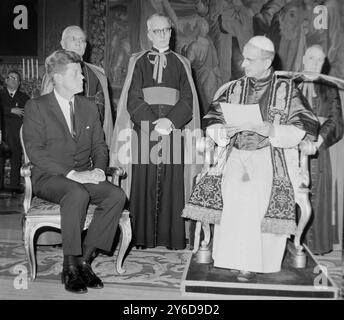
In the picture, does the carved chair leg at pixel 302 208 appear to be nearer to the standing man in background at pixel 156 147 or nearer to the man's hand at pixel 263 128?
the man's hand at pixel 263 128

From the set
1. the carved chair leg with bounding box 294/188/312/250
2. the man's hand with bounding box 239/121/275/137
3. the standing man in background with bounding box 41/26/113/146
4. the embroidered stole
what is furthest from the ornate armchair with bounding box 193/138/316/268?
the standing man in background with bounding box 41/26/113/146

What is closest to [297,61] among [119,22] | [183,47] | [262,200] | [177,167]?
[183,47]

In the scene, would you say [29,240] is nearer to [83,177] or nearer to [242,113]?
[83,177]

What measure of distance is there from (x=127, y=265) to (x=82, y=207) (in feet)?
2.63

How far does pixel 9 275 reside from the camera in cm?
340

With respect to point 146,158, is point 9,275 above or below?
below

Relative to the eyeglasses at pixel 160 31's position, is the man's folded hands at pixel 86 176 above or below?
below

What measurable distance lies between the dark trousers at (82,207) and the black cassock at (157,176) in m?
0.88

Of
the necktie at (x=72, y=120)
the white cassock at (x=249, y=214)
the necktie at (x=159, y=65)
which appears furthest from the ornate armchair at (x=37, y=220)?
the necktie at (x=159, y=65)

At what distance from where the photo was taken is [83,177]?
10.9 feet

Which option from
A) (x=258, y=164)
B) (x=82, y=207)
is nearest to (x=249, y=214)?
(x=258, y=164)

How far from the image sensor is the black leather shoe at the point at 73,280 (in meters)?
3.00

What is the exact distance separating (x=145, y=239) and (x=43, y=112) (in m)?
1.52
